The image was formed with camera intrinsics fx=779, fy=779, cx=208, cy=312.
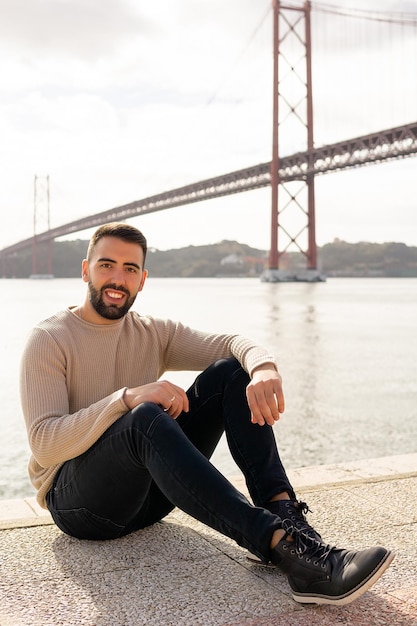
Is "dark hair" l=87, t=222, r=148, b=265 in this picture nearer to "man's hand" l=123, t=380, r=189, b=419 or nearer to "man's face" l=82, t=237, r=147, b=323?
"man's face" l=82, t=237, r=147, b=323

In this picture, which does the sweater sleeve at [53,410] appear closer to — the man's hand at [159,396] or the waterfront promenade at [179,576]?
the man's hand at [159,396]

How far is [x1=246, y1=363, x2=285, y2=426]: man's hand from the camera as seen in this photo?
1.21 m

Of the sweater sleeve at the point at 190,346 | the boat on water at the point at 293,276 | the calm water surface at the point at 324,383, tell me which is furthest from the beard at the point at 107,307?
the boat on water at the point at 293,276

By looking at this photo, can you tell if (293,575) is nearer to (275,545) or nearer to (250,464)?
(275,545)

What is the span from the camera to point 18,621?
1.01 meters

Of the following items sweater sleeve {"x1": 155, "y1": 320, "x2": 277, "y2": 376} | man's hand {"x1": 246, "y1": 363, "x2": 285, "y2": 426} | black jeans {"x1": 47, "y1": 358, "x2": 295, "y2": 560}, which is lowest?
black jeans {"x1": 47, "y1": 358, "x2": 295, "y2": 560}

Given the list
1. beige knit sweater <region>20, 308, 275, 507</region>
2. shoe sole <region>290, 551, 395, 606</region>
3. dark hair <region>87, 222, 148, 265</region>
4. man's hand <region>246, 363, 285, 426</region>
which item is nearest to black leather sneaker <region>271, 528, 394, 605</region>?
shoe sole <region>290, 551, 395, 606</region>

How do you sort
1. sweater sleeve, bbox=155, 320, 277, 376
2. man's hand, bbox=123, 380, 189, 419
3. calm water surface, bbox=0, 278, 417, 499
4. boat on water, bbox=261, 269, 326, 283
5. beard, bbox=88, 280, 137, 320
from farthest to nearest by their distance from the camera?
boat on water, bbox=261, 269, 326, 283 < calm water surface, bbox=0, 278, 417, 499 < sweater sleeve, bbox=155, 320, 277, 376 < beard, bbox=88, 280, 137, 320 < man's hand, bbox=123, 380, 189, 419

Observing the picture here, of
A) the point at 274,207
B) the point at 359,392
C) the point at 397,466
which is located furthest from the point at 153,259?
the point at 397,466

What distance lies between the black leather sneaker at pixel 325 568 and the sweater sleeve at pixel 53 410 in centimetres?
32

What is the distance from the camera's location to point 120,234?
1.31 m

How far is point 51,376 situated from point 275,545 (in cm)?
43

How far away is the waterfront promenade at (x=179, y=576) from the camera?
1.03m

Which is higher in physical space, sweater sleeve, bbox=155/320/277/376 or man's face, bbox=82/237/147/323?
man's face, bbox=82/237/147/323
